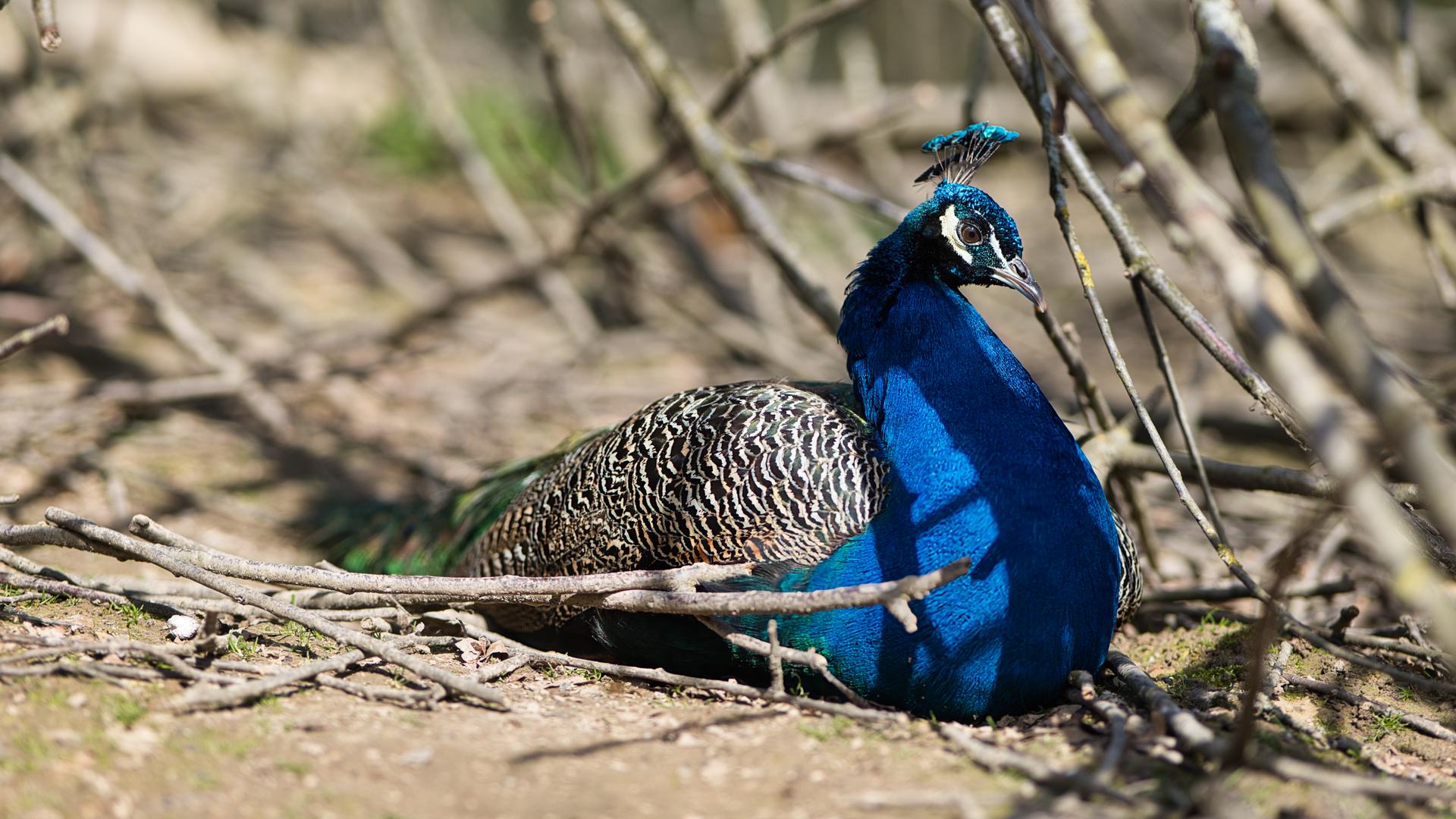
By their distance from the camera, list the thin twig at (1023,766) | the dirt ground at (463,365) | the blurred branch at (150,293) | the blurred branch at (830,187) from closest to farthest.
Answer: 1. the thin twig at (1023,766)
2. the dirt ground at (463,365)
3. the blurred branch at (830,187)
4. the blurred branch at (150,293)

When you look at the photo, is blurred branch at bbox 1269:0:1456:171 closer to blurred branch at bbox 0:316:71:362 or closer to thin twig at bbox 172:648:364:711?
thin twig at bbox 172:648:364:711

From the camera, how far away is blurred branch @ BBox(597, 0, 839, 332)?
4.69m

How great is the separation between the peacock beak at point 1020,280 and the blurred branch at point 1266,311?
107 cm

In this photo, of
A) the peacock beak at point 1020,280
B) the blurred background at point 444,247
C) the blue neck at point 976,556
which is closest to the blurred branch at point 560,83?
the blurred background at point 444,247

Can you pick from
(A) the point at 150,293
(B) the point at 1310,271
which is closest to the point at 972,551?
(B) the point at 1310,271

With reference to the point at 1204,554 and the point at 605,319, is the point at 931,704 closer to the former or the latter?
the point at 1204,554

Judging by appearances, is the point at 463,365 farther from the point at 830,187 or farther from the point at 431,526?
the point at 830,187

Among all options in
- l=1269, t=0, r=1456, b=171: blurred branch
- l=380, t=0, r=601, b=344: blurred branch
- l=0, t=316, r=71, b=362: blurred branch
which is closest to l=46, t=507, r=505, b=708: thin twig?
l=0, t=316, r=71, b=362: blurred branch

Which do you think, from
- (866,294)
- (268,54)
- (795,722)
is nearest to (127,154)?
(268,54)

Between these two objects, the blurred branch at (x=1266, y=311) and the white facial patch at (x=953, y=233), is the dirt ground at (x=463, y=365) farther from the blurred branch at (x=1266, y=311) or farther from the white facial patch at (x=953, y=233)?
the white facial patch at (x=953, y=233)

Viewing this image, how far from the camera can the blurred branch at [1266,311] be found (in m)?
1.83

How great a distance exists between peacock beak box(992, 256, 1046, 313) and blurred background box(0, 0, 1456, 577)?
1.54ft

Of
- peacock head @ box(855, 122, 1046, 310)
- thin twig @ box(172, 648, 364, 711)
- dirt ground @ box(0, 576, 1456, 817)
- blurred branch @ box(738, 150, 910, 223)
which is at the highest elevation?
blurred branch @ box(738, 150, 910, 223)

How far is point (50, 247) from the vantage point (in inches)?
260
